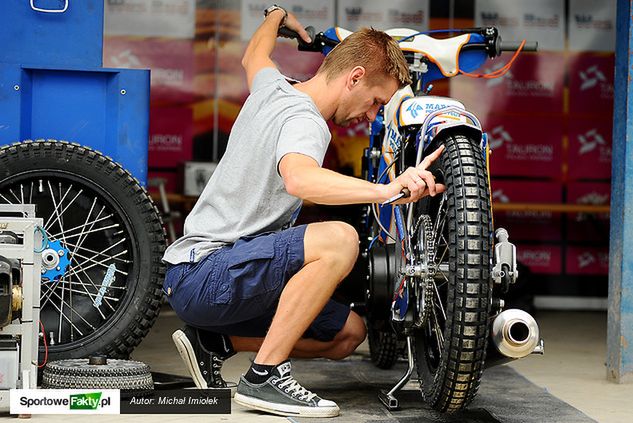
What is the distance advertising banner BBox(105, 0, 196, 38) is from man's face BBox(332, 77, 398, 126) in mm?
4032

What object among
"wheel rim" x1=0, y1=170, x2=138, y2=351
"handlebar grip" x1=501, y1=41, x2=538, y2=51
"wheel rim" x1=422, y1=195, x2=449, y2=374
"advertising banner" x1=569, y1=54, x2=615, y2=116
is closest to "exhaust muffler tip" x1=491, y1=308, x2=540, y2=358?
"wheel rim" x1=422, y1=195, x2=449, y2=374

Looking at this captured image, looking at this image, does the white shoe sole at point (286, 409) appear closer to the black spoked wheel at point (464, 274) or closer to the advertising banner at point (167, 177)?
the black spoked wheel at point (464, 274)

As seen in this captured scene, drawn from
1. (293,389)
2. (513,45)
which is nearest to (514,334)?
(293,389)

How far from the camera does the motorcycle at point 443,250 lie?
305 cm

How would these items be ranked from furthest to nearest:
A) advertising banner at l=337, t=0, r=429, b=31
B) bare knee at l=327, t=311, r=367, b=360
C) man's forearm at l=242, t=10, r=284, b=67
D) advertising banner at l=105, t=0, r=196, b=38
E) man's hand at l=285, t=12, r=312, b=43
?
advertising banner at l=337, t=0, r=429, b=31 → advertising banner at l=105, t=0, r=196, b=38 → man's hand at l=285, t=12, r=312, b=43 → man's forearm at l=242, t=10, r=284, b=67 → bare knee at l=327, t=311, r=367, b=360

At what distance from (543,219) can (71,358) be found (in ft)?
14.5

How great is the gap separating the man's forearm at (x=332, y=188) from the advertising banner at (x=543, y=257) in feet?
15.4

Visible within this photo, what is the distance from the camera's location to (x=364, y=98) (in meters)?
3.54

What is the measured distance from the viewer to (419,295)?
3.43 m

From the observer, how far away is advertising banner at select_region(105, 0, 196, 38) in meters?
7.34

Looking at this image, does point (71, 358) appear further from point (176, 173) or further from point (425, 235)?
point (176, 173)

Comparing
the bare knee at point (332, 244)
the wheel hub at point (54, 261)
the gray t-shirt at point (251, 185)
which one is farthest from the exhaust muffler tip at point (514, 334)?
the wheel hub at point (54, 261)

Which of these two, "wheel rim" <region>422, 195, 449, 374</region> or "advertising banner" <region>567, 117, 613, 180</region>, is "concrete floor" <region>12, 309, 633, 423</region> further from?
"advertising banner" <region>567, 117, 613, 180</region>

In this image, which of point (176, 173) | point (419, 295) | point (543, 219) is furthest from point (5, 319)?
point (543, 219)
